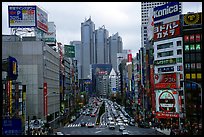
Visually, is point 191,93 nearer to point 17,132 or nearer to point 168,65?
point 168,65

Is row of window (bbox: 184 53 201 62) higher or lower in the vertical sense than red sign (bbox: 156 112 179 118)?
higher

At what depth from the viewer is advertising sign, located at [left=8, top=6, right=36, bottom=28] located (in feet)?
221

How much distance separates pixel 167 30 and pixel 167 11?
127 inches

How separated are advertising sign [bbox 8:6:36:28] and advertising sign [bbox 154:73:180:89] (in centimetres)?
2370

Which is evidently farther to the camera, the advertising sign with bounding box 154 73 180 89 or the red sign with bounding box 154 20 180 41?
the advertising sign with bounding box 154 73 180 89

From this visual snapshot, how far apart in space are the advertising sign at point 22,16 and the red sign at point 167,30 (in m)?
21.6

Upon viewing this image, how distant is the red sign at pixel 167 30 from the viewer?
65875 mm

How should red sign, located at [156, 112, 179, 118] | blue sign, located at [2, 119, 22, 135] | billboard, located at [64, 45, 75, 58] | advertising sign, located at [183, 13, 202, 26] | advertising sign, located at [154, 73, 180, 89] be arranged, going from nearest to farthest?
→ 1. blue sign, located at [2, 119, 22, 135]
2. advertising sign, located at [183, 13, 202, 26]
3. red sign, located at [156, 112, 179, 118]
4. advertising sign, located at [154, 73, 180, 89]
5. billboard, located at [64, 45, 75, 58]

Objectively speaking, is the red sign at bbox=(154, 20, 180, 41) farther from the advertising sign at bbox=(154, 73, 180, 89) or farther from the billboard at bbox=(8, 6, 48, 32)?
the billboard at bbox=(8, 6, 48, 32)

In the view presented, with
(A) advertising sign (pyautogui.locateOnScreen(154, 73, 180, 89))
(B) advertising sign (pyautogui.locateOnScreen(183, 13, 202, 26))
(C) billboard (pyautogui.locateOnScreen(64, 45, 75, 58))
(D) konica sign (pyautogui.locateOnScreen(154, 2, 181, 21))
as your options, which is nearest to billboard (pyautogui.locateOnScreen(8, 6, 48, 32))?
(D) konica sign (pyautogui.locateOnScreen(154, 2, 181, 21))

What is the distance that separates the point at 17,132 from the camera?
2559 cm

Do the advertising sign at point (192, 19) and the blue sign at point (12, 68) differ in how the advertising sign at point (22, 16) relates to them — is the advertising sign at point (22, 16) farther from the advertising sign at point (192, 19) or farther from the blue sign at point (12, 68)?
the advertising sign at point (192, 19)

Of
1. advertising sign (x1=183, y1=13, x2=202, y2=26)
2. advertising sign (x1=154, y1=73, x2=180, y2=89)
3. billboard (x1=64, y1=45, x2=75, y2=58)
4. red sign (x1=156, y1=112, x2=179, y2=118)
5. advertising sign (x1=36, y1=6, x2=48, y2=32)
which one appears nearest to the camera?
advertising sign (x1=183, y1=13, x2=202, y2=26)

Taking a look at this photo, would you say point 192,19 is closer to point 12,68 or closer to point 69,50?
point 12,68
